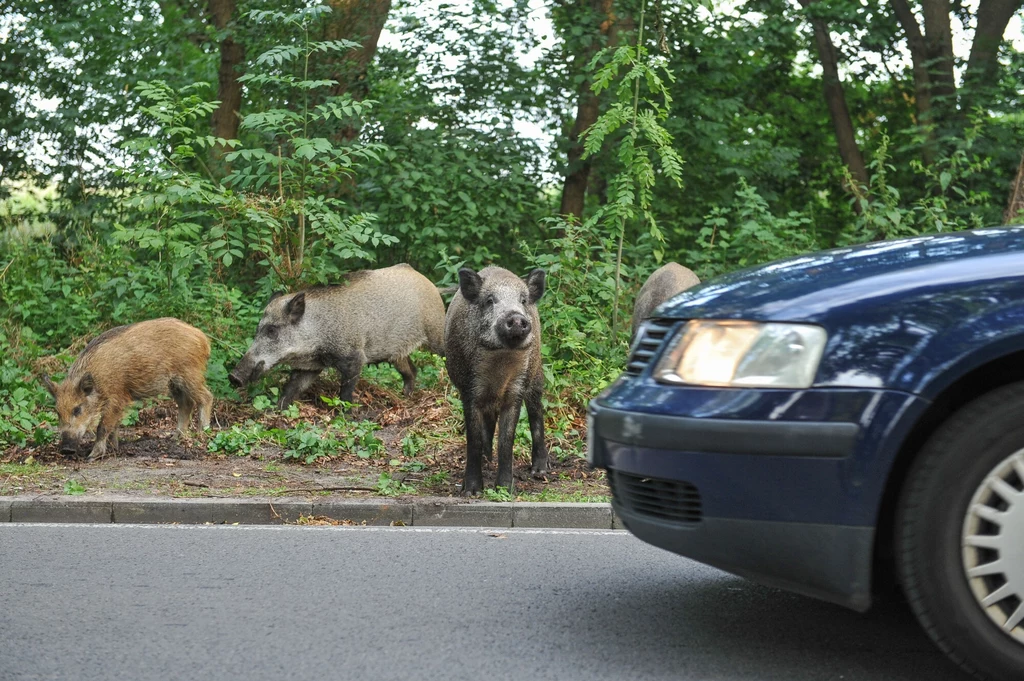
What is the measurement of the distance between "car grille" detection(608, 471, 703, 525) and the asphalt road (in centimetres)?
55

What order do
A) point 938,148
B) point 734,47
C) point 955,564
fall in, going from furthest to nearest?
point 734,47, point 938,148, point 955,564

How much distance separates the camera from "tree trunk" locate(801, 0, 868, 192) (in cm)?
2058

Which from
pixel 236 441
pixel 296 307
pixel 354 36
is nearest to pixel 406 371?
pixel 296 307

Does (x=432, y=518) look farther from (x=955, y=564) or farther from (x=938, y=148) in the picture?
(x=938, y=148)

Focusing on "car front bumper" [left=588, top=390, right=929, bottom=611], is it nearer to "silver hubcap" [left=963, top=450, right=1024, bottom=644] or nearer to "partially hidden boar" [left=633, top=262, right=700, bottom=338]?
"silver hubcap" [left=963, top=450, right=1024, bottom=644]

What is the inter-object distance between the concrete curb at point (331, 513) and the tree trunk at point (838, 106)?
14.1 metres

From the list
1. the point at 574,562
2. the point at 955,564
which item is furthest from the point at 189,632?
the point at 955,564

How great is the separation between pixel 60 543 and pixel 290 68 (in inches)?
402

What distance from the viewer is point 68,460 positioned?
9.55 m

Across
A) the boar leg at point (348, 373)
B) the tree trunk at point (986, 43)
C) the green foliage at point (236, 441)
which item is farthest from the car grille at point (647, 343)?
the tree trunk at point (986, 43)

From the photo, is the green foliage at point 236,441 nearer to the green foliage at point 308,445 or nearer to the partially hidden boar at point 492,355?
the green foliage at point 308,445

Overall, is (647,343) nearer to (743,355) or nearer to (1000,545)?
(743,355)

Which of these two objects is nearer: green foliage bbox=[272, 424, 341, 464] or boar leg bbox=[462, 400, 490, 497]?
boar leg bbox=[462, 400, 490, 497]

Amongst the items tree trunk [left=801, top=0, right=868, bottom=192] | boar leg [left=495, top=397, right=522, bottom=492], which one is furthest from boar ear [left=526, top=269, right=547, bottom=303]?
tree trunk [left=801, top=0, right=868, bottom=192]
